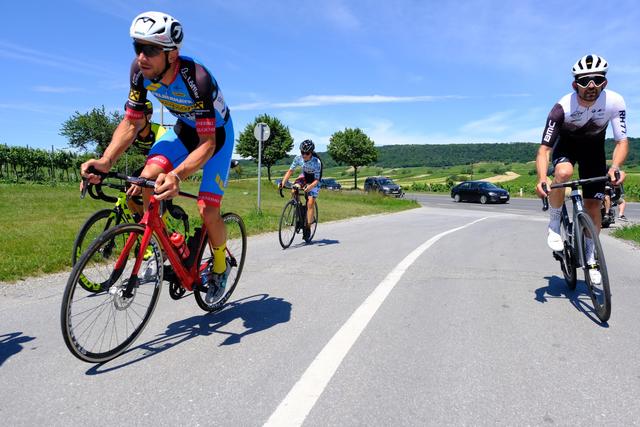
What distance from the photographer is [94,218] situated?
421 centimetres

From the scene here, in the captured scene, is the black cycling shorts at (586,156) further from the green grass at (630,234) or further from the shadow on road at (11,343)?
the green grass at (630,234)

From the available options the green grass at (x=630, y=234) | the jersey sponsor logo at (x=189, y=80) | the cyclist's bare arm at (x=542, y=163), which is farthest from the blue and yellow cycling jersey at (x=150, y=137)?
the green grass at (x=630, y=234)

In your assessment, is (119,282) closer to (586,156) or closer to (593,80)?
(593,80)

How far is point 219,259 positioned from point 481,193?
32764mm

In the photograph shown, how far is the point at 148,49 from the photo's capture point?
3.03 metres

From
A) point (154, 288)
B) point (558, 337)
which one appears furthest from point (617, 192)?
point (154, 288)

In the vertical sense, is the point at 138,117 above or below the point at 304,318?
above

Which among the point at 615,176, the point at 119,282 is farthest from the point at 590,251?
the point at 119,282

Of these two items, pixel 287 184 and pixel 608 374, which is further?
pixel 287 184

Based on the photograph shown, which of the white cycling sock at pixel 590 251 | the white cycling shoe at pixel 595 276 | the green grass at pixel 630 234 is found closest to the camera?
the white cycling shoe at pixel 595 276

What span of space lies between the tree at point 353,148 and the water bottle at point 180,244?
206 ft

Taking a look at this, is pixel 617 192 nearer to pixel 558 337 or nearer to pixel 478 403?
pixel 558 337

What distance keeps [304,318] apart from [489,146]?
15859 centimetres

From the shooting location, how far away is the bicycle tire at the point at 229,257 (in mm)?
3744
